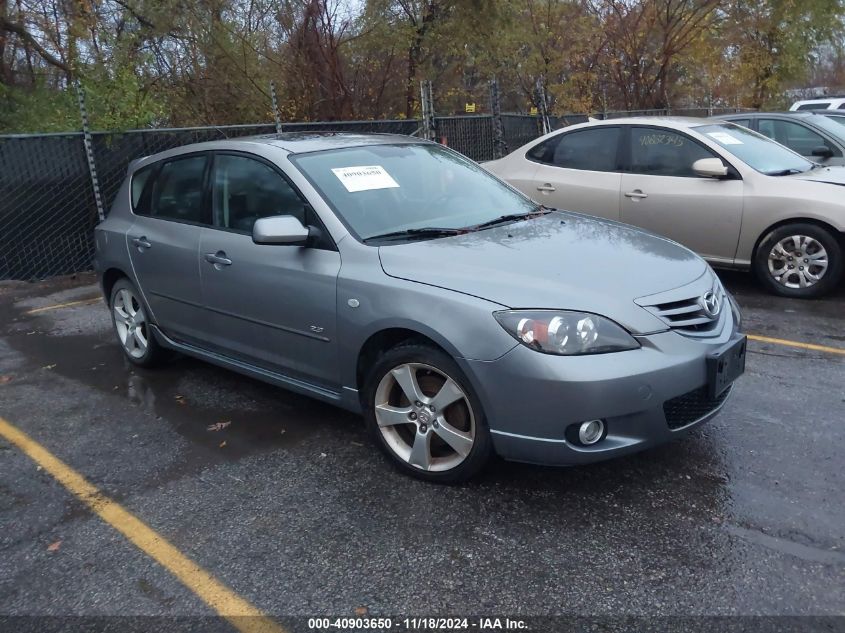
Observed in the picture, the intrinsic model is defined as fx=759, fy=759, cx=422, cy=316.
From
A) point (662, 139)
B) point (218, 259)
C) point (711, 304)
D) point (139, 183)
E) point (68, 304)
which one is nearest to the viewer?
point (711, 304)

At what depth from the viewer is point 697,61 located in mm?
18875

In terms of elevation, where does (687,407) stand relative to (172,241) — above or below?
below

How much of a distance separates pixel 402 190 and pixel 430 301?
1.14 m

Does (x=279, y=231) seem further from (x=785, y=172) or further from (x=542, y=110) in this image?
(x=542, y=110)

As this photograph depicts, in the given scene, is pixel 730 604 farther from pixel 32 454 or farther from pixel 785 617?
pixel 32 454

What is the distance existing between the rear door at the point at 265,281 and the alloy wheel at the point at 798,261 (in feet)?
15.2

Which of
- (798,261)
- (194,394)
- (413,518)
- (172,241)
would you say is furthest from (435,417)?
(798,261)

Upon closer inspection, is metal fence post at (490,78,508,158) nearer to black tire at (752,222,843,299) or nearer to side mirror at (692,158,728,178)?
side mirror at (692,158,728,178)

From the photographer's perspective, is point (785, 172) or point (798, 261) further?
point (785, 172)

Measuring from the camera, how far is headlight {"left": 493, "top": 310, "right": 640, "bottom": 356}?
316cm

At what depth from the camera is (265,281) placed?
13.7 feet

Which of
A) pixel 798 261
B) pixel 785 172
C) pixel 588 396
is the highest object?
pixel 785 172

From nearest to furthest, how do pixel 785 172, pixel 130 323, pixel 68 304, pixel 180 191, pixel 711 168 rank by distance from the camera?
pixel 180 191 → pixel 130 323 → pixel 711 168 → pixel 785 172 → pixel 68 304

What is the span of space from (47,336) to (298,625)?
16.6 ft
